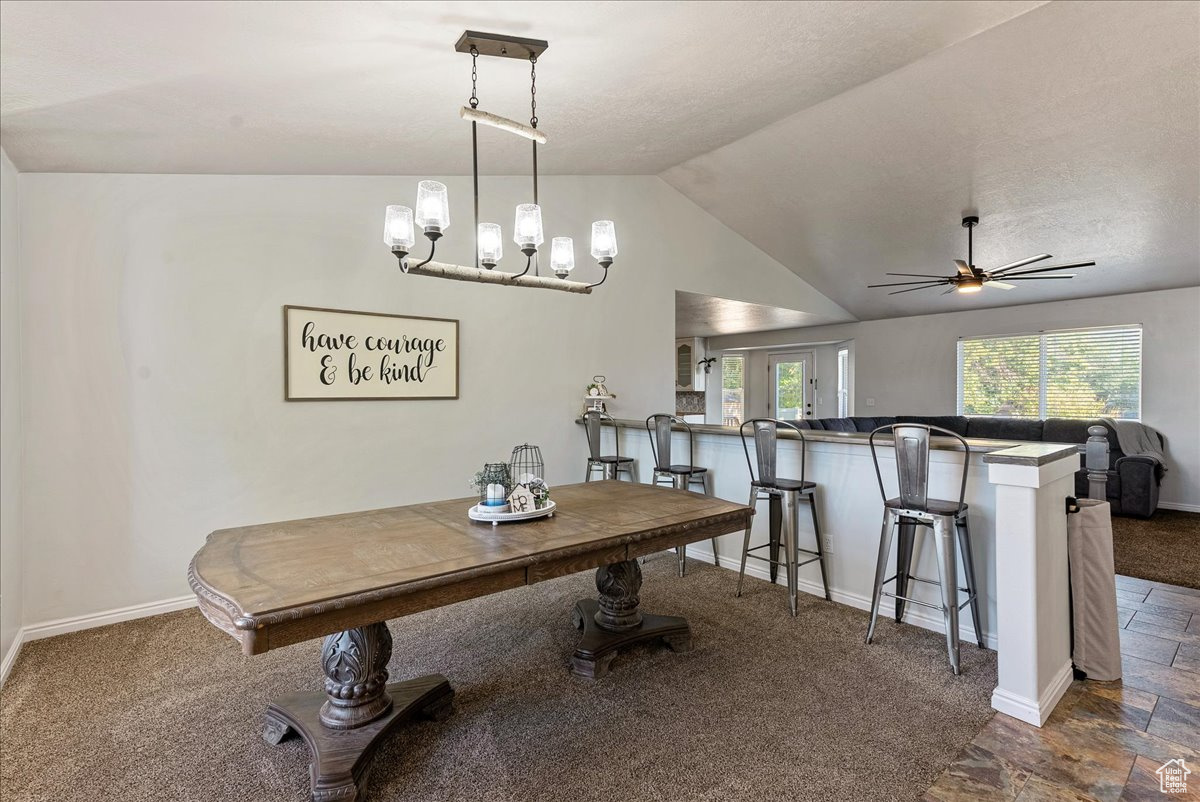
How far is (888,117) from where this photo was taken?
378 centimetres

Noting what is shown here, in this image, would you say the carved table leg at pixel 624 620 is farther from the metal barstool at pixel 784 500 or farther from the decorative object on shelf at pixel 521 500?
the metal barstool at pixel 784 500

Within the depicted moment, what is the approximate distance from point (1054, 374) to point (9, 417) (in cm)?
900

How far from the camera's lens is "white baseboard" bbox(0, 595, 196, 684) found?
8.63 ft

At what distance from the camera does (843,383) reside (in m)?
8.84

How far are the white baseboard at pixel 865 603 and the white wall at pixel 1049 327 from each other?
506 cm

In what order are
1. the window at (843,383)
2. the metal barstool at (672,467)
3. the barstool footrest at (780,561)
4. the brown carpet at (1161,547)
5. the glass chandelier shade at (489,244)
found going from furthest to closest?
the window at (843,383), the metal barstool at (672,467), the brown carpet at (1161,547), the barstool footrest at (780,561), the glass chandelier shade at (489,244)

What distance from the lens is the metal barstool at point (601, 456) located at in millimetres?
4305

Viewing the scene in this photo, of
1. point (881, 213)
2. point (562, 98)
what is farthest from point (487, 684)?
point (881, 213)

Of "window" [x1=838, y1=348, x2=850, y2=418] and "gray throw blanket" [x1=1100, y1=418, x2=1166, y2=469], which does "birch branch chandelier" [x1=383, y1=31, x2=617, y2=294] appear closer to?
"gray throw blanket" [x1=1100, y1=418, x2=1166, y2=469]

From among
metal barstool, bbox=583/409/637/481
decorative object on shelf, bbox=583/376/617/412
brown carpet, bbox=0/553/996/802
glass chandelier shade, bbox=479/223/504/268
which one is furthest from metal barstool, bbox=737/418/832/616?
glass chandelier shade, bbox=479/223/504/268

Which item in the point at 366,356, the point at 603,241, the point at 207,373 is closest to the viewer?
the point at 603,241

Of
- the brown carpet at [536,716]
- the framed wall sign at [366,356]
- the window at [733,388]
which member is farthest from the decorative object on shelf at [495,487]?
the window at [733,388]

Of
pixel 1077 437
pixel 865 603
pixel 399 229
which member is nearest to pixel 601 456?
pixel 865 603

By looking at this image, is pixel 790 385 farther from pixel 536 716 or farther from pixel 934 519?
pixel 536 716
